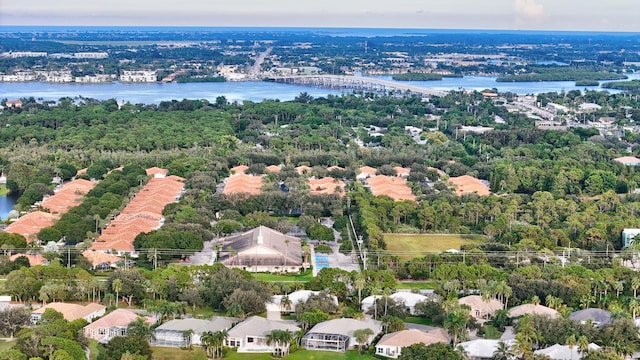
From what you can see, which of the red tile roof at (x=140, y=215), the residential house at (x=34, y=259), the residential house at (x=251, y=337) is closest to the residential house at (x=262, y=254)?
the red tile roof at (x=140, y=215)

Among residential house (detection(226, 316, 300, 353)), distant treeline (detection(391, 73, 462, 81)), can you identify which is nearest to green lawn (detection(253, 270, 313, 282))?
residential house (detection(226, 316, 300, 353))

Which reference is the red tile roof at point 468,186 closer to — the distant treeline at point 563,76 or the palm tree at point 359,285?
the palm tree at point 359,285

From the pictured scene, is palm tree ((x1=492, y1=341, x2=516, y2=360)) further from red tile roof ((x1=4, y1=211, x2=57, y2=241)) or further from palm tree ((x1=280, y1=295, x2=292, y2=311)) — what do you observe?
red tile roof ((x1=4, y1=211, x2=57, y2=241))

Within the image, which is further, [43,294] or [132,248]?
[132,248]

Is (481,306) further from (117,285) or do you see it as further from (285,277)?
(117,285)

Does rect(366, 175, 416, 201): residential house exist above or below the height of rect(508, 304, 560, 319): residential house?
below

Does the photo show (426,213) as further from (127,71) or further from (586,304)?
(127,71)

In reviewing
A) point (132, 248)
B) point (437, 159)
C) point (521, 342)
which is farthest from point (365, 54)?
point (521, 342)
